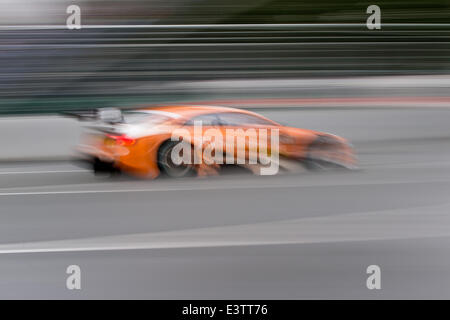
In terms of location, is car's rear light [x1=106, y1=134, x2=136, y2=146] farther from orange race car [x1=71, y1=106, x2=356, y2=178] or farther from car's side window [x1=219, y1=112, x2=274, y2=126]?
car's side window [x1=219, y1=112, x2=274, y2=126]

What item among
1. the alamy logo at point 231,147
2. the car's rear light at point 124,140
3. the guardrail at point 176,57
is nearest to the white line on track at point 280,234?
the alamy logo at point 231,147

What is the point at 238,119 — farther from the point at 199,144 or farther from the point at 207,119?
the point at 199,144

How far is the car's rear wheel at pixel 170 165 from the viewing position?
540 cm

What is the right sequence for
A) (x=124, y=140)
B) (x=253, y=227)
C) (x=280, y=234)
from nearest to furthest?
1. (x=280, y=234)
2. (x=253, y=227)
3. (x=124, y=140)

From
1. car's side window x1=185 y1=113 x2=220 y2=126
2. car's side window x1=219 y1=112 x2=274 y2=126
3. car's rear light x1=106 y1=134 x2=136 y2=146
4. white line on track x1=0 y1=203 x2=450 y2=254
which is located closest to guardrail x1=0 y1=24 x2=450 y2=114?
car's rear light x1=106 y1=134 x2=136 y2=146

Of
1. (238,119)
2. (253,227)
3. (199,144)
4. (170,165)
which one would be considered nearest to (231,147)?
(199,144)

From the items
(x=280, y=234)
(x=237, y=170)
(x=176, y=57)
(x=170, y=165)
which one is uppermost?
(x=176, y=57)

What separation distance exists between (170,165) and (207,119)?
30.7 inches

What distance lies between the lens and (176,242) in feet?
13.3

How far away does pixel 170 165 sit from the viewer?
18.6 feet

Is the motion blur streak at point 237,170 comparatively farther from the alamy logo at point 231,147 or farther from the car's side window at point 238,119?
the car's side window at point 238,119

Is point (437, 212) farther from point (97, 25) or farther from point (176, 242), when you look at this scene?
point (97, 25)
